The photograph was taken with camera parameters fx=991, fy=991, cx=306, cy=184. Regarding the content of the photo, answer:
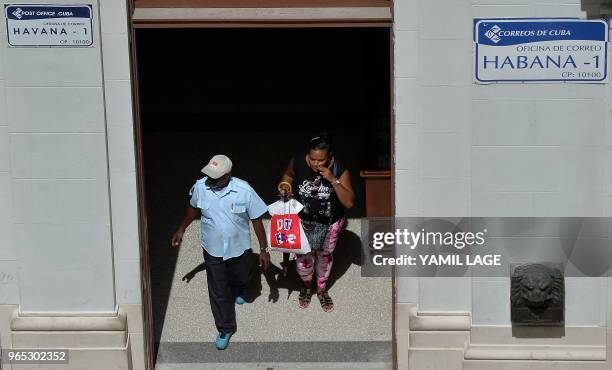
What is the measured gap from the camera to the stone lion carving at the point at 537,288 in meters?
7.35

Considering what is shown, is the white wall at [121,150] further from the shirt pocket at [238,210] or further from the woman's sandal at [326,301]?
the woman's sandal at [326,301]

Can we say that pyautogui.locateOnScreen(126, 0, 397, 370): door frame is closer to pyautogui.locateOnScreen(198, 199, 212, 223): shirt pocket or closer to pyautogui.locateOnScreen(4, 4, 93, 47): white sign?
pyautogui.locateOnScreen(4, 4, 93, 47): white sign

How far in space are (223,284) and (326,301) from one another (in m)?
1.15

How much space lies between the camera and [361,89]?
15445mm

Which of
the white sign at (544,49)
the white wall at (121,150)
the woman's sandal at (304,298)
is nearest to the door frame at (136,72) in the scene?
the white wall at (121,150)

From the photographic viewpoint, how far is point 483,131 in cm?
724

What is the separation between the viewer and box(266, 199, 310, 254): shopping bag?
8.55 meters

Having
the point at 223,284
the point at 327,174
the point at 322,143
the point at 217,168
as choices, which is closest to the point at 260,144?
the point at 322,143

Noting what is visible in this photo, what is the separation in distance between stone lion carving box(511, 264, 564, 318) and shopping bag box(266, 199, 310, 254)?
1.98 meters

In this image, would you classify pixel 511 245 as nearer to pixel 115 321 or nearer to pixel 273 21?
pixel 273 21

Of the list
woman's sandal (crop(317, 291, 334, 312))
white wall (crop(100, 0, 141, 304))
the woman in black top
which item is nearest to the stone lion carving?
the woman in black top

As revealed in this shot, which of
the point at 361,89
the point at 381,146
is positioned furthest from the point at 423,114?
the point at 361,89

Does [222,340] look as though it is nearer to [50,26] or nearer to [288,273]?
[288,273]

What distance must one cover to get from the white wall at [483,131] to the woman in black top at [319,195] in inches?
49.4
